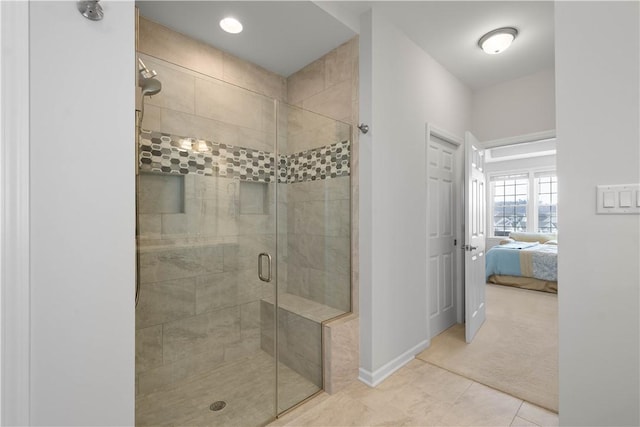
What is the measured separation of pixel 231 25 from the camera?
7.14 feet

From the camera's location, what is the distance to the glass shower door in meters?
1.78

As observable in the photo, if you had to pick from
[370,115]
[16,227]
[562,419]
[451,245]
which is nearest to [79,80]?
[16,227]

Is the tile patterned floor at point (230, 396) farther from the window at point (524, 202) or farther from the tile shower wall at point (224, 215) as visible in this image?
the window at point (524, 202)

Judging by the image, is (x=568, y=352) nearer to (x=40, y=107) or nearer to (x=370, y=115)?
(x=370, y=115)

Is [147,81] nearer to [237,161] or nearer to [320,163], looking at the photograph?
[237,161]

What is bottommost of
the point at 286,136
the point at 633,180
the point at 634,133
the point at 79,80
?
the point at 633,180

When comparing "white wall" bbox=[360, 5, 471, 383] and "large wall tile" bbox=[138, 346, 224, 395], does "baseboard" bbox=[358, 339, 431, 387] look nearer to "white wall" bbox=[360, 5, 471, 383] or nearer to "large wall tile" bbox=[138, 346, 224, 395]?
"white wall" bbox=[360, 5, 471, 383]

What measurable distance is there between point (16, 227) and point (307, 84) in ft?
7.99

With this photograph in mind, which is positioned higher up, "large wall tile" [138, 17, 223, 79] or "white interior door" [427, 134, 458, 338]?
"large wall tile" [138, 17, 223, 79]


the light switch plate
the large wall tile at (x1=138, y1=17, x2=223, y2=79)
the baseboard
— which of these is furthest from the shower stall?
the light switch plate

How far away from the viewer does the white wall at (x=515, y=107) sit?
2.96 m

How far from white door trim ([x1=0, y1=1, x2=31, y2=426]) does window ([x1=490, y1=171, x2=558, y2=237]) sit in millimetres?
8416

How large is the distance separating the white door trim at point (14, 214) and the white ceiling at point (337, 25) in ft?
4.83

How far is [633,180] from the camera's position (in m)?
1.11
